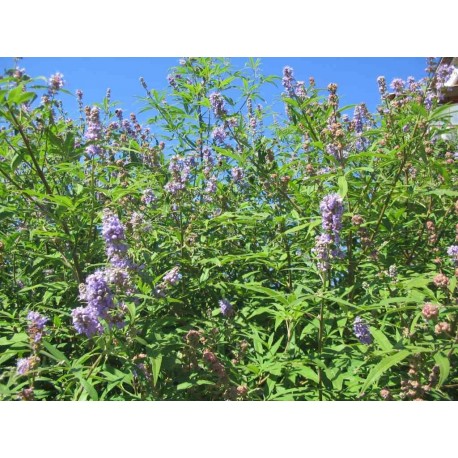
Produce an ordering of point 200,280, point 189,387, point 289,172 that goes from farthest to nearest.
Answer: point 289,172
point 200,280
point 189,387

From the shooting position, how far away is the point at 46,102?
2783 mm

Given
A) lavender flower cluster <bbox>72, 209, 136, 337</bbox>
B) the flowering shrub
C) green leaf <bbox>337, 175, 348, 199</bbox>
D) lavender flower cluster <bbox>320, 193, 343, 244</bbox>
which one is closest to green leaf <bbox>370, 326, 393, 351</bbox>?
the flowering shrub

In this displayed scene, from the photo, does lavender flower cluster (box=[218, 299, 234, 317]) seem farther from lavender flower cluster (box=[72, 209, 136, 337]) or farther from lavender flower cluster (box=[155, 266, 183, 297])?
lavender flower cluster (box=[72, 209, 136, 337])

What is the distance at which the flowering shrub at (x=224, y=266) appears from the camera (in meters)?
2.01

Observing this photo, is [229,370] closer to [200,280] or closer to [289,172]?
[200,280]

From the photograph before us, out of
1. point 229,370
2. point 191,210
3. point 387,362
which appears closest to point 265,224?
point 191,210

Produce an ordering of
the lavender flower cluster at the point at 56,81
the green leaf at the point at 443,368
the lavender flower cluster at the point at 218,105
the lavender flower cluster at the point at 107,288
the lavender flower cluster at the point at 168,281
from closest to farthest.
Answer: the green leaf at the point at 443,368 → the lavender flower cluster at the point at 107,288 → the lavender flower cluster at the point at 168,281 → the lavender flower cluster at the point at 56,81 → the lavender flower cluster at the point at 218,105

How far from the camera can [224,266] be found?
281 cm

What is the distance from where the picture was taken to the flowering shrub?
2012mm

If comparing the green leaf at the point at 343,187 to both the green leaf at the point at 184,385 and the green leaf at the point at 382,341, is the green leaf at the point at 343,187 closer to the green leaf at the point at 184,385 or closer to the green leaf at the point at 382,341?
the green leaf at the point at 382,341

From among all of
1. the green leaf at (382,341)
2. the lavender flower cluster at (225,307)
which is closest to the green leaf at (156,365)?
the lavender flower cluster at (225,307)

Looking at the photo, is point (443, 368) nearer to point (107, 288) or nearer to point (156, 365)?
point (156, 365)
